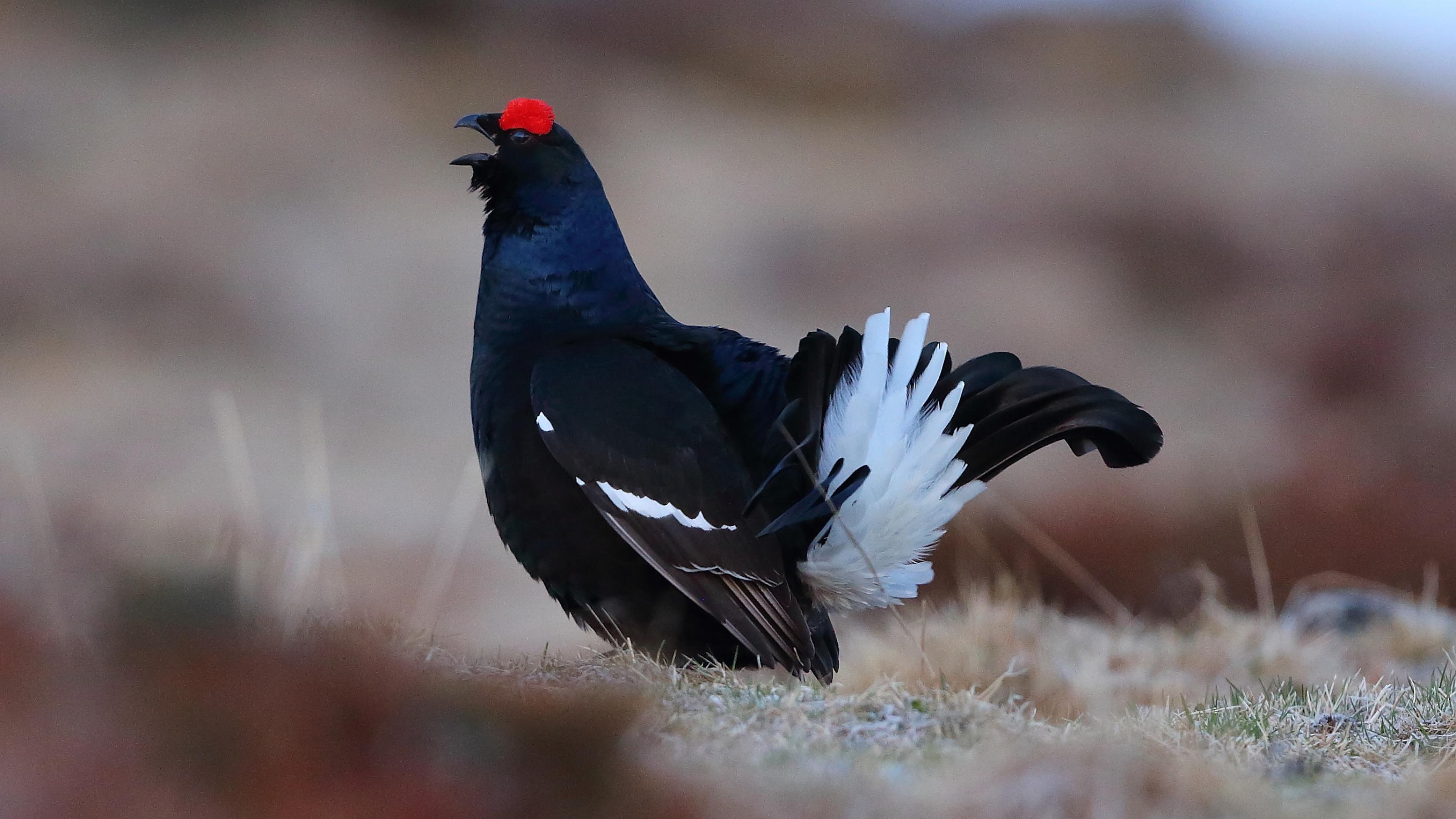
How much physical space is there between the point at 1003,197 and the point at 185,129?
947 cm

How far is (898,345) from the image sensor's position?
3.08 meters

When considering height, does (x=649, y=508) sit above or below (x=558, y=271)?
below

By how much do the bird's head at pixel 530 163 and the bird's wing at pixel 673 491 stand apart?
27.3 inches

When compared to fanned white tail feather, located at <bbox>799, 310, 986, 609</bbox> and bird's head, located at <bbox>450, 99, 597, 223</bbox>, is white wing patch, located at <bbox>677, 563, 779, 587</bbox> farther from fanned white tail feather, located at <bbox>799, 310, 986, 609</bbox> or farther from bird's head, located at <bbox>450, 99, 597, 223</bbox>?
bird's head, located at <bbox>450, 99, 597, 223</bbox>

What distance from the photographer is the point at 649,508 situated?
2.91 m

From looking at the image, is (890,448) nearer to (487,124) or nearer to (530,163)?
(530,163)

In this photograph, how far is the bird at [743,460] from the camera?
→ 294 centimetres

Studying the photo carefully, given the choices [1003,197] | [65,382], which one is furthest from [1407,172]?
[65,382]

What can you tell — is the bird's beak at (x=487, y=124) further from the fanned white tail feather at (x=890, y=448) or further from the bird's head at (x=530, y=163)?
the fanned white tail feather at (x=890, y=448)

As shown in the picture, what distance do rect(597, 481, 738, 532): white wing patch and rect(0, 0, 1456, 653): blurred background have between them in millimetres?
535

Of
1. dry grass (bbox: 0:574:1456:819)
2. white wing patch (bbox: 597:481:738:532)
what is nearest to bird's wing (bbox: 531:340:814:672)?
white wing patch (bbox: 597:481:738:532)

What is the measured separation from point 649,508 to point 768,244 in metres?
10.6

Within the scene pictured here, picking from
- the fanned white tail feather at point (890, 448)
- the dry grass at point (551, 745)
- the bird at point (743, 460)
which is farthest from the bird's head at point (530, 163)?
the dry grass at point (551, 745)

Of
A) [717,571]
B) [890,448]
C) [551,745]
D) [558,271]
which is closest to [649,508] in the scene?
[717,571]
